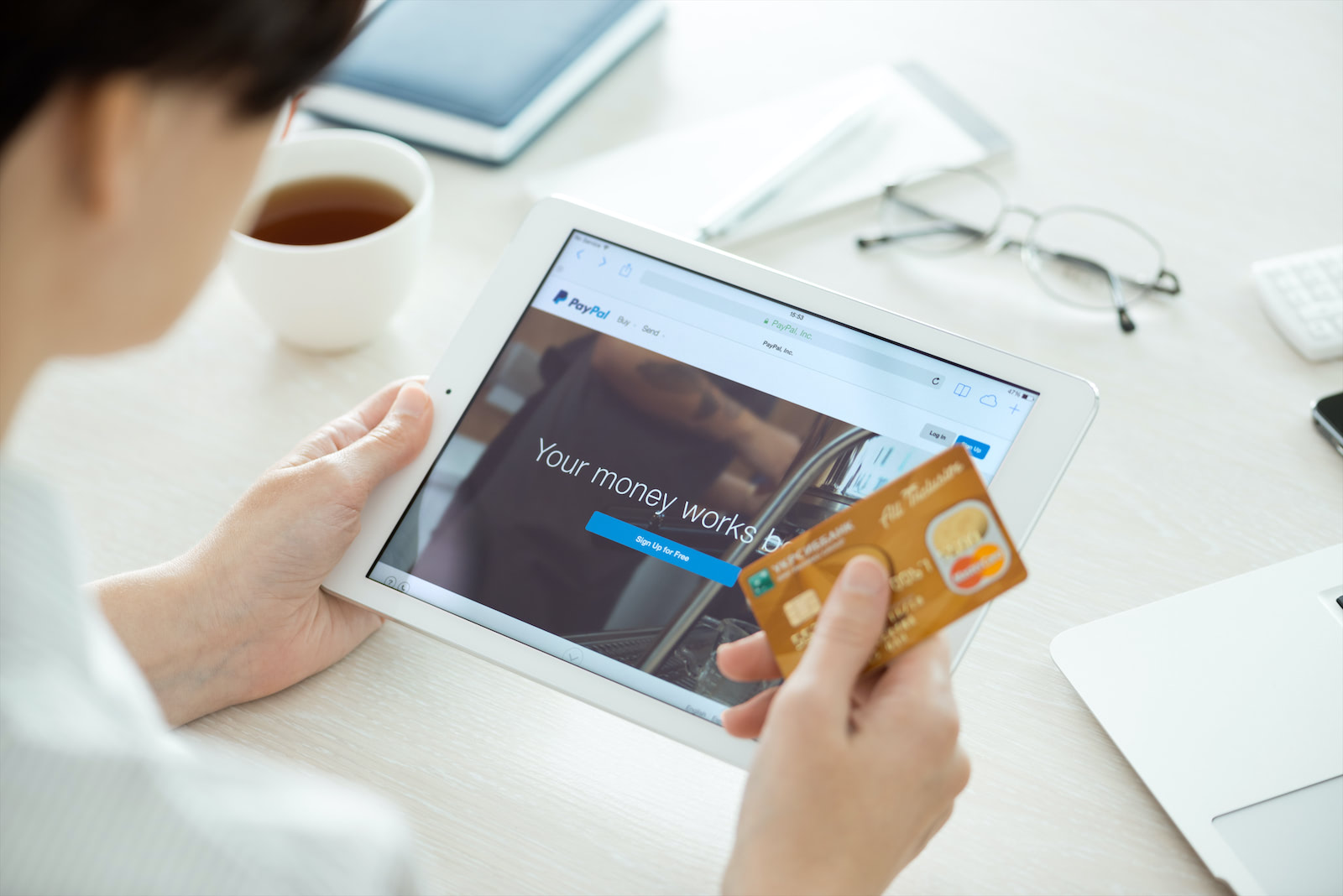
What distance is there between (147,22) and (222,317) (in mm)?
658

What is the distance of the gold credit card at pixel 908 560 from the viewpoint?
47 cm

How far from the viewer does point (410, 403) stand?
2.25 feet

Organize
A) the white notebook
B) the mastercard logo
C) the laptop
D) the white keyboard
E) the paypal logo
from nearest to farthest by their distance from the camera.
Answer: the mastercard logo < the laptop < the paypal logo < the white keyboard < the white notebook

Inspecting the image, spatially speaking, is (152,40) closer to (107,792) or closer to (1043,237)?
(107,792)

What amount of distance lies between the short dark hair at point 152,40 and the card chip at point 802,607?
0.33 meters

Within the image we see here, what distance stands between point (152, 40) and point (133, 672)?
0.94 ft

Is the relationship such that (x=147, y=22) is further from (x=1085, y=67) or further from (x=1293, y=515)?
(x=1085, y=67)

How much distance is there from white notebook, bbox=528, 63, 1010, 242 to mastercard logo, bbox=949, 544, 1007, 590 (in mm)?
536

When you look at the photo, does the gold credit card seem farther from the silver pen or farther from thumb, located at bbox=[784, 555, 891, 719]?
the silver pen

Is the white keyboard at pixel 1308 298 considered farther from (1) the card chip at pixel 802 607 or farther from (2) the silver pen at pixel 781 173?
(1) the card chip at pixel 802 607

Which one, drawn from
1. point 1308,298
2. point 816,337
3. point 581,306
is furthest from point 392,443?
point 1308,298

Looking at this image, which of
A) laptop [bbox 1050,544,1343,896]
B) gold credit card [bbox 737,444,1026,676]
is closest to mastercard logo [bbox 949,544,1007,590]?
gold credit card [bbox 737,444,1026,676]

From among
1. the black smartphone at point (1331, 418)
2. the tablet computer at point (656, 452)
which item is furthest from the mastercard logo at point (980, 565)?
the black smartphone at point (1331, 418)

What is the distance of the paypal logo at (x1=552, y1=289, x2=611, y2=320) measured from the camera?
0.71m
